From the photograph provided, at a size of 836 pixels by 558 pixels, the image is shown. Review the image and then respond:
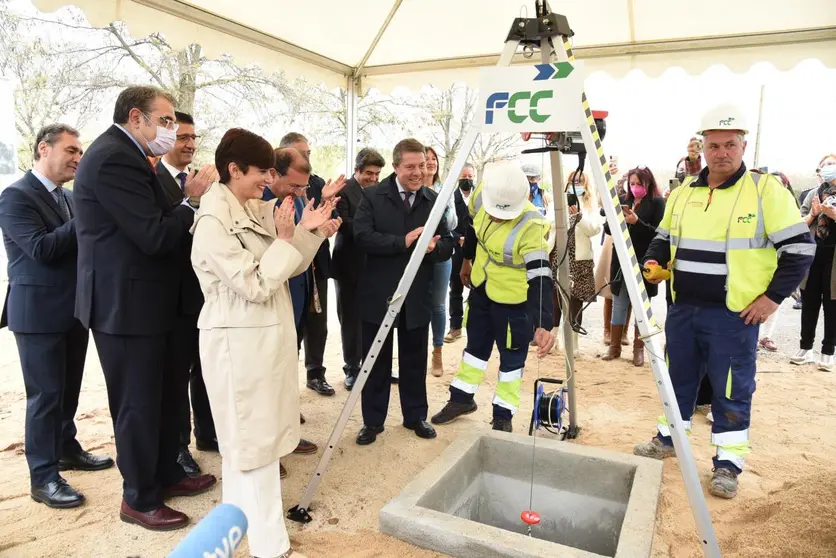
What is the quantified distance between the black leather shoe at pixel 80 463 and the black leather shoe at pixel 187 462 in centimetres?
43

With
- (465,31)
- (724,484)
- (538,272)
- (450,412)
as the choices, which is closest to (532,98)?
(538,272)

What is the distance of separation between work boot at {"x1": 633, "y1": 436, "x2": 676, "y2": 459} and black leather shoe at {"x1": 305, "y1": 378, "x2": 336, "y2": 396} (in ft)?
7.88

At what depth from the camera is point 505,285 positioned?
12.0 ft

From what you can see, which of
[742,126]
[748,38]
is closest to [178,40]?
[742,126]

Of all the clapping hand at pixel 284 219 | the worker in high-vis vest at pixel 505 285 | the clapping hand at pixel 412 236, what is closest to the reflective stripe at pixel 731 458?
the worker in high-vis vest at pixel 505 285

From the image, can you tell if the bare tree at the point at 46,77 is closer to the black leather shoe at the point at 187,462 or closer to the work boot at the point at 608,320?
the black leather shoe at the point at 187,462

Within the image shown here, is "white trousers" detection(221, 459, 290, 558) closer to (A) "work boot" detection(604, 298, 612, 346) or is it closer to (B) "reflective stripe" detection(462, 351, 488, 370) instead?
(B) "reflective stripe" detection(462, 351, 488, 370)

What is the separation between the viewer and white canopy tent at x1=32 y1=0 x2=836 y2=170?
4.42 m

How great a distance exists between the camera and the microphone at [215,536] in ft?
2.05

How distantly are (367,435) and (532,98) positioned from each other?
7.93 feet

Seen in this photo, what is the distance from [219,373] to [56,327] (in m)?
1.26

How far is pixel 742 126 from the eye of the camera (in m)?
2.99

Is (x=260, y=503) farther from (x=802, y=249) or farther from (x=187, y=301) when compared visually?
(x=802, y=249)

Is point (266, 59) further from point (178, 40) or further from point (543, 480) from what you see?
point (543, 480)
